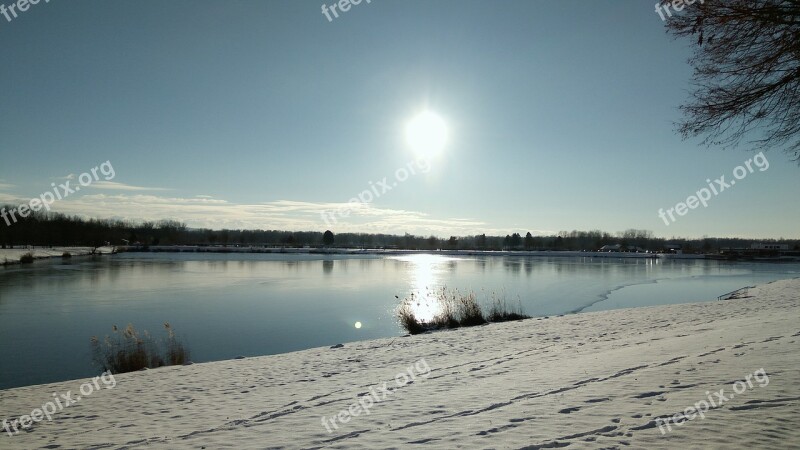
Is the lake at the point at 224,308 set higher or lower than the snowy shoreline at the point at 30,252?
lower

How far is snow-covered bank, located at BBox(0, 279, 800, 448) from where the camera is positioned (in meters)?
5.53

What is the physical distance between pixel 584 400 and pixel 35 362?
1343 centimetres

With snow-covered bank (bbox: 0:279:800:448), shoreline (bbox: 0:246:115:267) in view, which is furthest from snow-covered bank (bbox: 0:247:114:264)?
snow-covered bank (bbox: 0:279:800:448)

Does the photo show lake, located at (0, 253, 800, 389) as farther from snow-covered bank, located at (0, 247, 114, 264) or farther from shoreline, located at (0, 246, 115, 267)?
snow-covered bank, located at (0, 247, 114, 264)

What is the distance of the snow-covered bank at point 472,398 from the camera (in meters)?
5.53

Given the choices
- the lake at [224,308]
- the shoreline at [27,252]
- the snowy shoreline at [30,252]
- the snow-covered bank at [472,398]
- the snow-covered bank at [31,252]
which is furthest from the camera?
the snow-covered bank at [31,252]

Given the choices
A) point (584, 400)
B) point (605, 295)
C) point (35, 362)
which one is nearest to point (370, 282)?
point (605, 295)

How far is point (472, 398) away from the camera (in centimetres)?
740

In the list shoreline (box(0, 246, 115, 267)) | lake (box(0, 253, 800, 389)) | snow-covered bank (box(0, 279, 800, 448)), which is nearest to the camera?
snow-covered bank (box(0, 279, 800, 448))

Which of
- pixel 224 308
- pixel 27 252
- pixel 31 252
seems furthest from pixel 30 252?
pixel 224 308

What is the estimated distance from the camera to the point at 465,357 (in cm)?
1134

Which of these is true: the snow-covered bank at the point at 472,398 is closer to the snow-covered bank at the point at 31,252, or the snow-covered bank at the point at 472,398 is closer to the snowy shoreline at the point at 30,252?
the snowy shoreline at the point at 30,252

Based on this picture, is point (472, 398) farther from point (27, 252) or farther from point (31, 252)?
point (27, 252)

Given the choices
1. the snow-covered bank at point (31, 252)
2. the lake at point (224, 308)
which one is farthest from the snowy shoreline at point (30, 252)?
the lake at point (224, 308)
